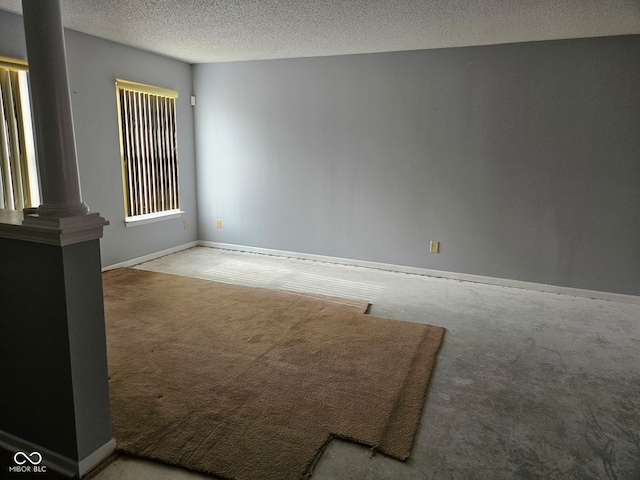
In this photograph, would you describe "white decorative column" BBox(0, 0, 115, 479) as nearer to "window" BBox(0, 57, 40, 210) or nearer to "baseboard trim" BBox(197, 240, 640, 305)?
"window" BBox(0, 57, 40, 210)

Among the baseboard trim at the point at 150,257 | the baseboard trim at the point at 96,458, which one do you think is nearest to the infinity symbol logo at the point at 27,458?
the baseboard trim at the point at 96,458

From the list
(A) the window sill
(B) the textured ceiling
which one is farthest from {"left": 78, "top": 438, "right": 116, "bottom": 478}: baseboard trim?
(A) the window sill

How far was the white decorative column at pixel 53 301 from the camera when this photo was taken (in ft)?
5.16

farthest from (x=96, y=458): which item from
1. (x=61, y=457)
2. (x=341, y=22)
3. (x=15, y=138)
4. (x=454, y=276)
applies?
(x=454, y=276)

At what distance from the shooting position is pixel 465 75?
4320mm

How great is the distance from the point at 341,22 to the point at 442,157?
70.3 inches

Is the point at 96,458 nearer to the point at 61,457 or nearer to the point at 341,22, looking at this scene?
the point at 61,457

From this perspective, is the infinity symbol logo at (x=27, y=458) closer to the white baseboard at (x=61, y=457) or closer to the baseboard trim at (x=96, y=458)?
the white baseboard at (x=61, y=457)

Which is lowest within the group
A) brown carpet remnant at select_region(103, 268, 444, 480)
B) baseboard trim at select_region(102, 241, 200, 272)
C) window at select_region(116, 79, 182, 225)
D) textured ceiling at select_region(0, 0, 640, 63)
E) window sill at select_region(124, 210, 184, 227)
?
brown carpet remnant at select_region(103, 268, 444, 480)

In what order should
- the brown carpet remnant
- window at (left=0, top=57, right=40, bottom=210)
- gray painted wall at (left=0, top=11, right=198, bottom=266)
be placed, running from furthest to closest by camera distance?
gray painted wall at (left=0, top=11, right=198, bottom=266), window at (left=0, top=57, right=40, bottom=210), the brown carpet remnant

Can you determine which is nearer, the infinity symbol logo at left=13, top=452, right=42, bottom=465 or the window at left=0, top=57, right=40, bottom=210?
the infinity symbol logo at left=13, top=452, right=42, bottom=465

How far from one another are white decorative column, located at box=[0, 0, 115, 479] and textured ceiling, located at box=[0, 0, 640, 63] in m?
1.88

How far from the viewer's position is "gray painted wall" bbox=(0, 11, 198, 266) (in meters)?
4.06

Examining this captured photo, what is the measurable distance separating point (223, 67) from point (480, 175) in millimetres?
3463
